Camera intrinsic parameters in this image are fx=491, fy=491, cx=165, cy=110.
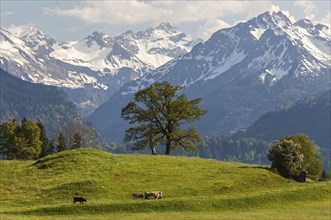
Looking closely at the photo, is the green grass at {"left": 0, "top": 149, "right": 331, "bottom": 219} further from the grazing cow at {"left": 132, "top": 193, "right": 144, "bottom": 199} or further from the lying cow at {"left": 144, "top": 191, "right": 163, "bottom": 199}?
the lying cow at {"left": 144, "top": 191, "right": 163, "bottom": 199}

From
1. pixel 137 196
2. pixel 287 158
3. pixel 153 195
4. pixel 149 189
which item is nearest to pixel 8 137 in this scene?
pixel 149 189

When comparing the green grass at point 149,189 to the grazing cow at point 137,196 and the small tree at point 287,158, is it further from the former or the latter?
the small tree at point 287,158

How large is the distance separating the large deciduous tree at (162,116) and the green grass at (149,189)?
1560 cm

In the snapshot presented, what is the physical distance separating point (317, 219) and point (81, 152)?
187 ft

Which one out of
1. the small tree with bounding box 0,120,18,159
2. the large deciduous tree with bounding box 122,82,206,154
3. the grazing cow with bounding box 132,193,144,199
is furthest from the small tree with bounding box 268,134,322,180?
the small tree with bounding box 0,120,18,159

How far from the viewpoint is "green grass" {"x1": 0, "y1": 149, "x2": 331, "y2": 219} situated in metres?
65.2

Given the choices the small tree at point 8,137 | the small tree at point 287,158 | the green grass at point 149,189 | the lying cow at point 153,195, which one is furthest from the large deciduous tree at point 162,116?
the small tree at point 8,137

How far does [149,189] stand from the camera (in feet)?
260

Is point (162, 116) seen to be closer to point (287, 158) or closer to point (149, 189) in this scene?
point (287, 158)

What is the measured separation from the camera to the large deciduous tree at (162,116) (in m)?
117

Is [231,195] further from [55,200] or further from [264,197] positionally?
[55,200]

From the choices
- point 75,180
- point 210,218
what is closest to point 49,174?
point 75,180

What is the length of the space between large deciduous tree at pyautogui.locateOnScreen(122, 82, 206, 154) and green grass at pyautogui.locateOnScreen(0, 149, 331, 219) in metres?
15.6

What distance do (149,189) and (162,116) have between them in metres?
40.7
